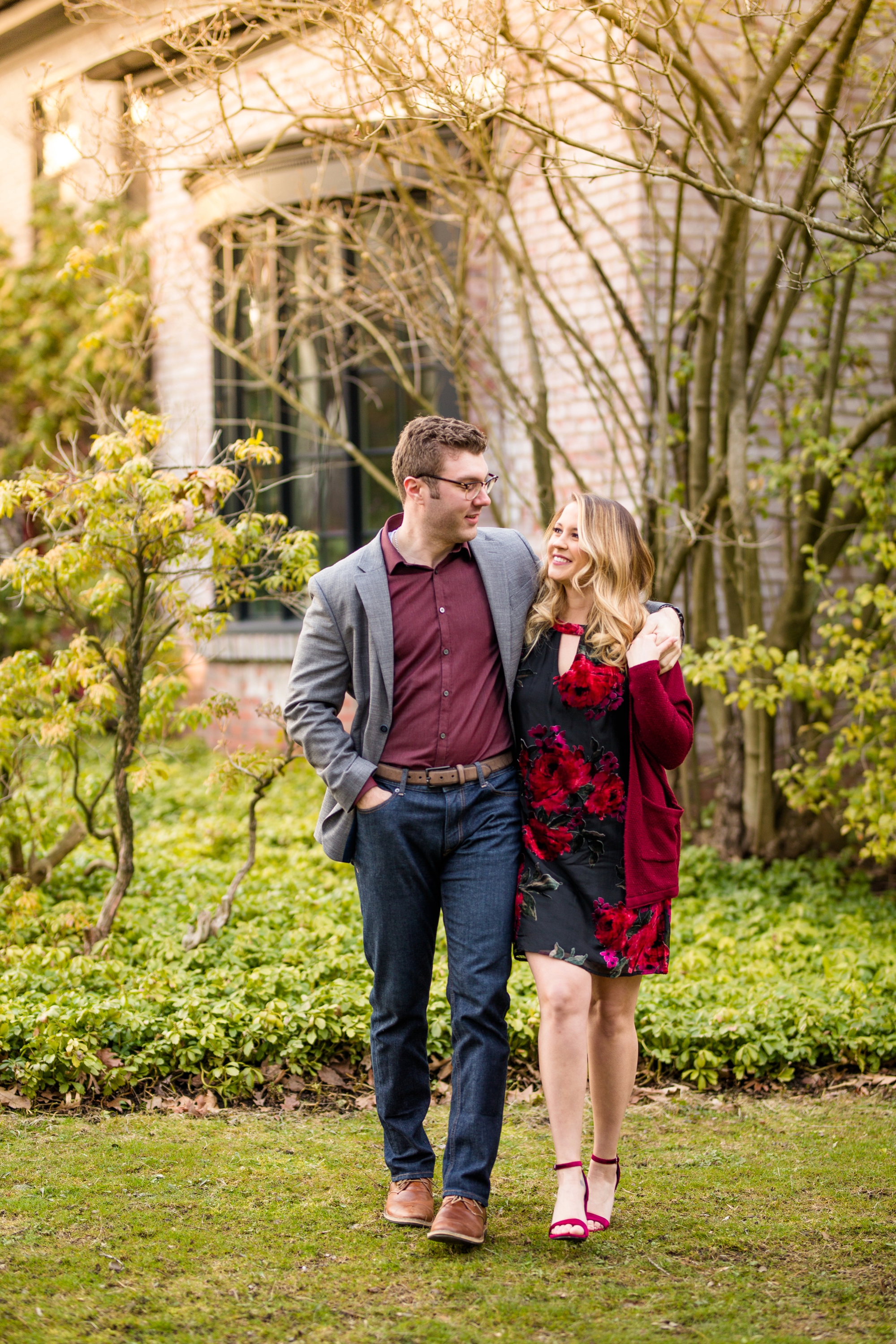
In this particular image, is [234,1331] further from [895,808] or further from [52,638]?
[52,638]

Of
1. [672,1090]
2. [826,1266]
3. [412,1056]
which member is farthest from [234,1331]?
[672,1090]

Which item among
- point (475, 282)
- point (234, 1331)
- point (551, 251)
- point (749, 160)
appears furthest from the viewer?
point (475, 282)

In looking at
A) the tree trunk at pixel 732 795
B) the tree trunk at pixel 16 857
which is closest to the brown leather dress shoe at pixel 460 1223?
the tree trunk at pixel 16 857

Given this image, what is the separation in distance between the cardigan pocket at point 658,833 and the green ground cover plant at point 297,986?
1671 mm

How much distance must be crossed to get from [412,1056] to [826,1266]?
3.74 ft

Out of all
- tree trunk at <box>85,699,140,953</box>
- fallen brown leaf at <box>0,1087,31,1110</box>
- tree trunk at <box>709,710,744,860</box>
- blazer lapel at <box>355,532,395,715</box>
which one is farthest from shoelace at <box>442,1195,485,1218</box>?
tree trunk at <box>709,710,744,860</box>

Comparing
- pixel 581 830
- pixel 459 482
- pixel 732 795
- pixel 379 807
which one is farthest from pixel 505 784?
pixel 732 795

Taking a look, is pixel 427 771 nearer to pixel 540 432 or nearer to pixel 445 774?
pixel 445 774

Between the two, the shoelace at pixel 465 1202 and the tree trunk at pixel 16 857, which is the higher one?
the tree trunk at pixel 16 857

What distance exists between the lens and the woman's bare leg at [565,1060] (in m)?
3.21

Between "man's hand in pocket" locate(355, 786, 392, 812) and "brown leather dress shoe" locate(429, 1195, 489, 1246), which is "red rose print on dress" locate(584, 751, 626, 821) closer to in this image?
"man's hand in pocket" locate(355, 786, 392, 812)

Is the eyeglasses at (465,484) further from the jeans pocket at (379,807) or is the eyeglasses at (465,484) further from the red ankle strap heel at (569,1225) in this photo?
the red ankle strap heel at (569,1225)

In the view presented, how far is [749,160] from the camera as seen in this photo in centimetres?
607

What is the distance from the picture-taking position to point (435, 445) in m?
3.37
